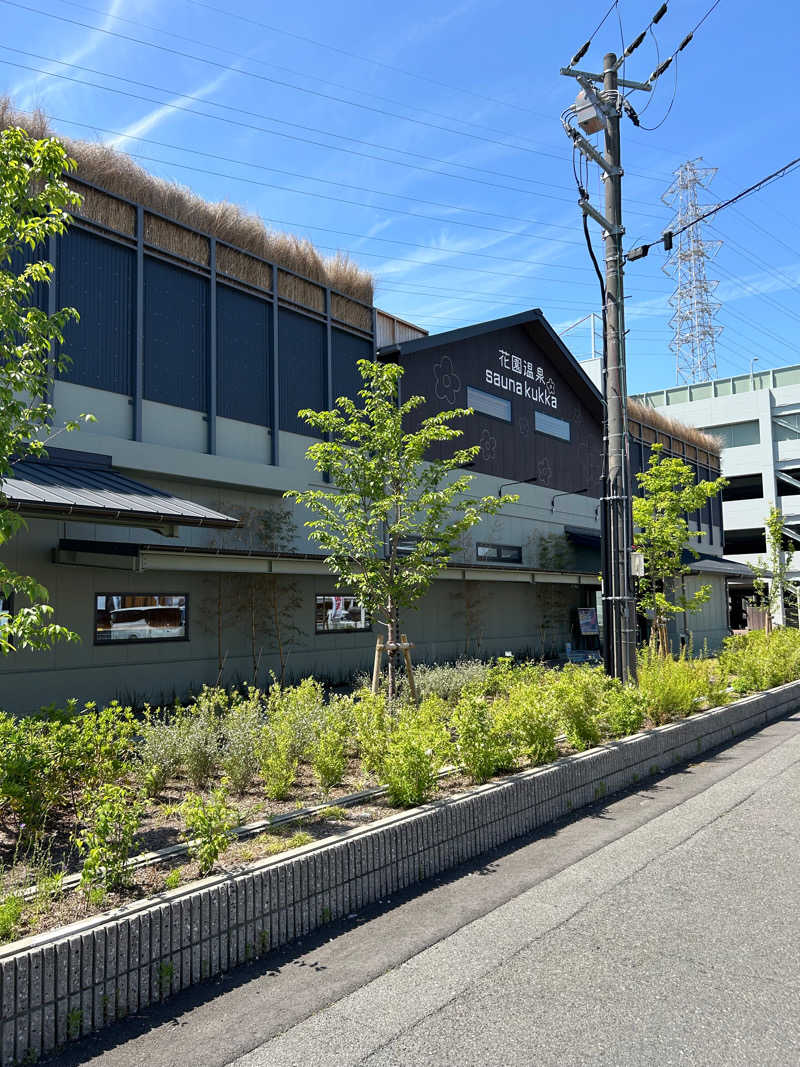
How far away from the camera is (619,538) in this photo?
10352mm

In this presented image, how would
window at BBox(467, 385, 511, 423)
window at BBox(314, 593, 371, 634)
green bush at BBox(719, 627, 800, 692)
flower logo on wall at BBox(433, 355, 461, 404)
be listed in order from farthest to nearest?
window at BBox(467, 385, 511, 423) → flower logo on wall at BBox(433, 355, 461, 404) → window at BBox(314, 593, 371, 634) → green bush at BBox(719, 627, 800, 692)

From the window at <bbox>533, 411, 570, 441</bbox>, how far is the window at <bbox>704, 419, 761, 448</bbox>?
3053cm

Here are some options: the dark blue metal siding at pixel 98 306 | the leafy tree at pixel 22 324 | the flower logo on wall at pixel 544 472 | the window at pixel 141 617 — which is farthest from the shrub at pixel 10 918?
the flower logo on wall at pixel 544 472

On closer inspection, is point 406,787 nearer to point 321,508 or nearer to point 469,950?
point 469,950

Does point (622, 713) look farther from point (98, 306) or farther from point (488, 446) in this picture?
point (488, 446)

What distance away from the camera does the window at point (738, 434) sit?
51.8 m

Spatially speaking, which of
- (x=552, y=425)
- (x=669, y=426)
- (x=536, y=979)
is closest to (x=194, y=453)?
(x=536, y=979)

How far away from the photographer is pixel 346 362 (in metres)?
17.4

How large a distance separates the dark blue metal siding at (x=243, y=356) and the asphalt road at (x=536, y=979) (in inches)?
435

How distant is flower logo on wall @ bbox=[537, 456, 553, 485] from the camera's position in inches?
961

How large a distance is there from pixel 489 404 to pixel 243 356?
8983mm

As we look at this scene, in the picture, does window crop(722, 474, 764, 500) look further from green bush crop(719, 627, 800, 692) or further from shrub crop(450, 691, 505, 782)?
shrub crop(450, 691, 505, 782)

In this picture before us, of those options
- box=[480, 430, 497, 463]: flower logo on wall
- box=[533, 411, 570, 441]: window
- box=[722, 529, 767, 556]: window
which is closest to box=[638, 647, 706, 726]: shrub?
box=[480, 430, 497, 463]: flower logo on wall

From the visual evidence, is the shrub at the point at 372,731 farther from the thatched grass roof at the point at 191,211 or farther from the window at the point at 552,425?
the window at the point at 552,425
